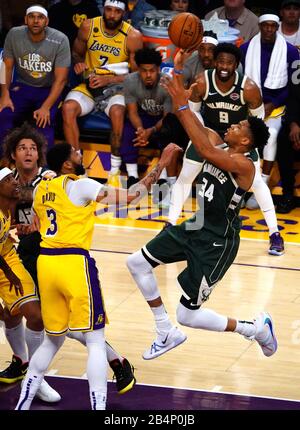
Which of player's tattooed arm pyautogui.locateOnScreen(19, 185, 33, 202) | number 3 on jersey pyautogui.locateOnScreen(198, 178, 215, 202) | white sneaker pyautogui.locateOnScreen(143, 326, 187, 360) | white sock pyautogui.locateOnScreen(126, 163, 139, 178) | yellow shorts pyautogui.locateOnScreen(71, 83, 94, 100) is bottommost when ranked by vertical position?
white sock pyautogui.locateOnScreen(126, 163, 139, 178)

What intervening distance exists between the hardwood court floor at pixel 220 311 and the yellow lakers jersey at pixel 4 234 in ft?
2.85

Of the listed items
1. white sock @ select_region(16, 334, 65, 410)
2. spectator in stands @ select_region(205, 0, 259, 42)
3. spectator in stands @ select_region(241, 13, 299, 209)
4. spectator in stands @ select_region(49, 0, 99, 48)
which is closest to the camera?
white sock @ select_region(16, 334, 65, 410)

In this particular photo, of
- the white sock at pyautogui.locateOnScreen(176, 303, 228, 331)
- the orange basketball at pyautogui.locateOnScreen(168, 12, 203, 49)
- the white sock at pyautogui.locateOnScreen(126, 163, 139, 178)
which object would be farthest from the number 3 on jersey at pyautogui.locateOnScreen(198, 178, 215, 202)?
the white sock at pyautogui.locateOnScreen(126, 163, 139, 178)

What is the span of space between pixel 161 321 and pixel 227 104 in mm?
2714

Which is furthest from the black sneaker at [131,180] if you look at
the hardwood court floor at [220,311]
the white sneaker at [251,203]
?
the white sneaker at [251,203]

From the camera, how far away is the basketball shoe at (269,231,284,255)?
899 cm

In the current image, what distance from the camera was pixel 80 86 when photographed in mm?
10680

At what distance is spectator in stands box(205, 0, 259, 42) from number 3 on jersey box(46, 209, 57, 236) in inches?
207

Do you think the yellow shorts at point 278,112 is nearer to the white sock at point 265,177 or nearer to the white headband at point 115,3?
the white sock at point 265,177

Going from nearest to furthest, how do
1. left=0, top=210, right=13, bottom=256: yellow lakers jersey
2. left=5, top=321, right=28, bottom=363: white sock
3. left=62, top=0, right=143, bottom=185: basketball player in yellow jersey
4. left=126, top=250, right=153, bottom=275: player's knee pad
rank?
left=0, top=210, right=13, bottom=256: yellow lakers jersey < left=5, top=321, right=28, bottom=363: white sock < left=126, top=250, right=153, bottom=275: player's knee pad < left=62, top=0, right=143, bottom=185: basketball player in yellow jersey

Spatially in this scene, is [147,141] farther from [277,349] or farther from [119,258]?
[277,349]

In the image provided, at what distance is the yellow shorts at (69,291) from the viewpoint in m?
5.86

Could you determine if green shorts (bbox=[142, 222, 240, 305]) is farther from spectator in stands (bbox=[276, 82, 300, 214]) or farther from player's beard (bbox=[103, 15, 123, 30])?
player's beard (bbox=[103, 15, 123, 30])
